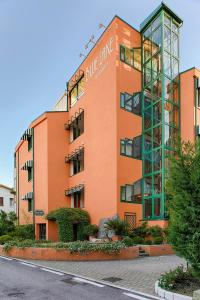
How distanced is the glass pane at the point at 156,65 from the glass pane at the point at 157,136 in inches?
170

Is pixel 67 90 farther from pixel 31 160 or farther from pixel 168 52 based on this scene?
pixel 168 52

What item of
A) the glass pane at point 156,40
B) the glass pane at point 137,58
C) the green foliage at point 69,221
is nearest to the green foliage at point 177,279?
the green foliage at point 69,221

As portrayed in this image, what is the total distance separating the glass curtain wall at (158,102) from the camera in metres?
25.2

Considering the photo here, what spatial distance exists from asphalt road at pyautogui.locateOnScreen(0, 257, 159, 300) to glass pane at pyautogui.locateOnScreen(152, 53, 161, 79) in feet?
60.0

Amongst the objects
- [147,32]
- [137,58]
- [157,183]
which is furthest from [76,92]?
[157,183]

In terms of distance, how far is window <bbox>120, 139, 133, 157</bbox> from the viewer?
24984 millimetres

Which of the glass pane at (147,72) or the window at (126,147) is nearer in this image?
the window at (126,147)

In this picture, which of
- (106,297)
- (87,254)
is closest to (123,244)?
(87,254)

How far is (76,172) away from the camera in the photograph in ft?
103

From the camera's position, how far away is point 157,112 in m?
26.2

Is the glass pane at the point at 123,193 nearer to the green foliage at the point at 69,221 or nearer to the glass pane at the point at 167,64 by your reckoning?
the green foliage at the point at 69,221

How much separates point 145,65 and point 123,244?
1559cm

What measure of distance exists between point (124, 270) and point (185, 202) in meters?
6.21

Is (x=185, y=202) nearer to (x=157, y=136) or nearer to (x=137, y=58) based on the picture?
(x=157, y=136)
